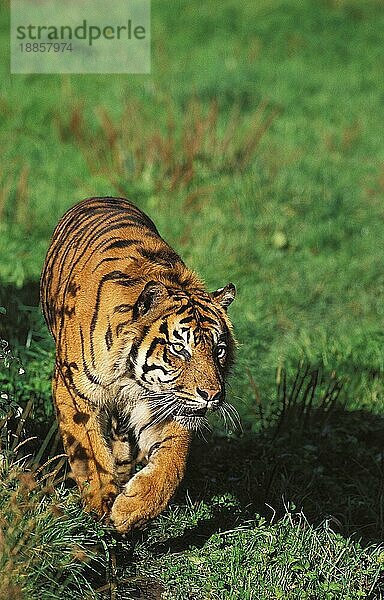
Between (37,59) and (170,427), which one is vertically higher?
(37,59)

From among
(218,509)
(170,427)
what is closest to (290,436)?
(218,509)

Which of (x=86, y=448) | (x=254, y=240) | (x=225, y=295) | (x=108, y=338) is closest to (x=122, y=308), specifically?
(x=108, y=338)

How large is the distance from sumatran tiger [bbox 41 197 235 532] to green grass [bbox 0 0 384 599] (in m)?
0.22

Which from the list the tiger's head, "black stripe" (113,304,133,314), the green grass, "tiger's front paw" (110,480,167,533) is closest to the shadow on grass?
the green grass

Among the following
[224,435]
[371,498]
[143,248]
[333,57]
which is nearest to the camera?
[143,248]

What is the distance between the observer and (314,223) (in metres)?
8.74

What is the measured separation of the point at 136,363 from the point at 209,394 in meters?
0.35

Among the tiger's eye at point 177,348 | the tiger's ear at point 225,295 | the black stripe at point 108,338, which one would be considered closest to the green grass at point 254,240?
the black stripe at point 108,338

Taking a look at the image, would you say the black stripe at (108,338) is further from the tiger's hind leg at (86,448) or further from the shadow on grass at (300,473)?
the shadow on grass at (300,473)

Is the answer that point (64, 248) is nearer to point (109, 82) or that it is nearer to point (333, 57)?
point (109, 82)

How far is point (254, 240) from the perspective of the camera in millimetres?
8328

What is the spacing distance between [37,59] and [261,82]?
250cm

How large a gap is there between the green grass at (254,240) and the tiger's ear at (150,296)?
24.1 inches

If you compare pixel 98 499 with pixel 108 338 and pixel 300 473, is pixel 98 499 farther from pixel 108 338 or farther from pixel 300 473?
pixel 300 473
